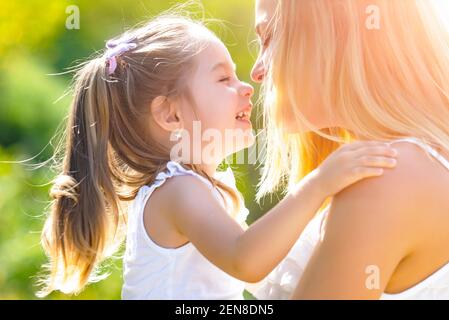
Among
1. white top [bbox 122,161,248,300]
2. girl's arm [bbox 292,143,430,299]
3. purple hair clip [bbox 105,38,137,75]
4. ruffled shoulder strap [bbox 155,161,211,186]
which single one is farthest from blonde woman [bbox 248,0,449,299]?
purple hair clip [bbox 105,38,137,75]

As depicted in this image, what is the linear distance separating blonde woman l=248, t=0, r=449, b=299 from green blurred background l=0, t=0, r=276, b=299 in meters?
2.87

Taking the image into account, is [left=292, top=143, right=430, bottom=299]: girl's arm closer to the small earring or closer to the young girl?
the young girl

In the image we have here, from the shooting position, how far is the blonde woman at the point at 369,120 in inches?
61.2

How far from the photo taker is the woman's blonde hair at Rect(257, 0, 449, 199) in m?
1.70

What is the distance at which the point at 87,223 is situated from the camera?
215 centimetres

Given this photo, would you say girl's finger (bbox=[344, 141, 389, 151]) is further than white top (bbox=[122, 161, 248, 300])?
No

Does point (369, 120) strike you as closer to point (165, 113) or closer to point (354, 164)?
point (354, 164)

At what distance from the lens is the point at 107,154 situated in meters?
2.17

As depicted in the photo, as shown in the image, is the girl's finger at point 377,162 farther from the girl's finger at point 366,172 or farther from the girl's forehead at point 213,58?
the girl's forehead at point 213,58

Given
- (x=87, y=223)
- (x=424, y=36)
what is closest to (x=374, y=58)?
(x=424, y=36)

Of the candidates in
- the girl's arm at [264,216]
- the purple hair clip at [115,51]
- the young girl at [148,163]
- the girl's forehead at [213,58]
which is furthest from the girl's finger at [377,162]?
the purple hair clip at [115,51]
